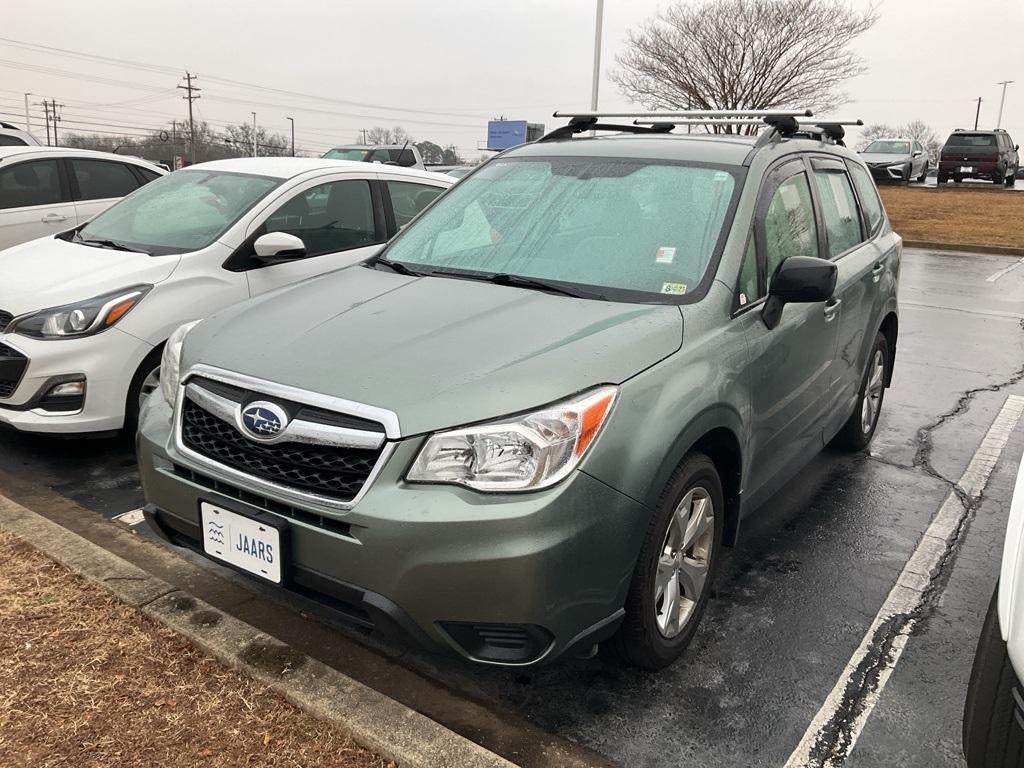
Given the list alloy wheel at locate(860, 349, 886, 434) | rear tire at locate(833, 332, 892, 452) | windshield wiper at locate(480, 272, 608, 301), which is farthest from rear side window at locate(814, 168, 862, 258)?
windshield wiper at locate(480, 272, 608, 301)

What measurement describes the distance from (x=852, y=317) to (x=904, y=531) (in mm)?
1061

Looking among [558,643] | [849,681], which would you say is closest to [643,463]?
[558,643]

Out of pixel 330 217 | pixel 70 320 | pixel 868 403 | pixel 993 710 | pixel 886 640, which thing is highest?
pixel 330 217

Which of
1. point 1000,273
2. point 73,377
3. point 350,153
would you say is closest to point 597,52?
point 350,153

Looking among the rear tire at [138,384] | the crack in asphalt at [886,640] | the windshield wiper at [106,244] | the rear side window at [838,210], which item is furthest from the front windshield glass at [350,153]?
the crack in asphalt at [886,640]

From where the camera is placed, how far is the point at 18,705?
2492mm

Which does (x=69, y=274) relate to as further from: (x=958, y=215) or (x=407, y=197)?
(x=958, y=215)

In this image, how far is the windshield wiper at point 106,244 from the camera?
4.89 meters

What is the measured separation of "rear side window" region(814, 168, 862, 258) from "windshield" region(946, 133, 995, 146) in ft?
89.0

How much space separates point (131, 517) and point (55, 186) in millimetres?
5439

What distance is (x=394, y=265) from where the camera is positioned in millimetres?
3539

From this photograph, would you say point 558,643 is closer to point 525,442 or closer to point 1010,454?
point 525,442

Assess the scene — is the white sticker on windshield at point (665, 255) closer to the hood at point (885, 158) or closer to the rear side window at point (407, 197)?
the rear side window at point (407, 197)

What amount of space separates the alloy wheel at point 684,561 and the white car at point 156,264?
2703 mm
